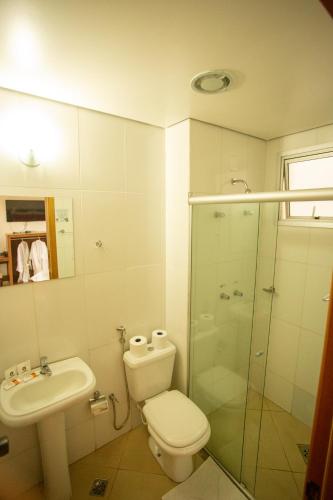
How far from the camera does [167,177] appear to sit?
1.89 meters

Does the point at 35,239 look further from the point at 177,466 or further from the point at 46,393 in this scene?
the point at 177,466

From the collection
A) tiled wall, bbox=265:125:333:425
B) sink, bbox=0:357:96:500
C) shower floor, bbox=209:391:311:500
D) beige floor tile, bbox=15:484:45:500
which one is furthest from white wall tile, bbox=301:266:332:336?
beige floor tile, bbox=15:484:45:500

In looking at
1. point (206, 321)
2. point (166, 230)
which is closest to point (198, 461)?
point (206, 321)

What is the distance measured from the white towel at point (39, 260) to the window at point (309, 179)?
1.88m

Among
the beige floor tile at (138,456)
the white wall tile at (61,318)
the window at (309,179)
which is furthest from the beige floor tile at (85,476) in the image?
the window at (309,179)

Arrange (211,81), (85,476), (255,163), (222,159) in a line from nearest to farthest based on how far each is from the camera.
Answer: (211,81) < (85,476) < (222,159) < (255,163)

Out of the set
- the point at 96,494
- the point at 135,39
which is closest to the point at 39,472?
the point at 96,494

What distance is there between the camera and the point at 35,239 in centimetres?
143

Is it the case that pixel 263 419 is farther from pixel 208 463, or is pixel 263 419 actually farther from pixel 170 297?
pixel 170 297

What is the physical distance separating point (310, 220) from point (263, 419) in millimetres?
1682

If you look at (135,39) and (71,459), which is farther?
(71,459)

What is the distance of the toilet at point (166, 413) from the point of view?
56.7 inches

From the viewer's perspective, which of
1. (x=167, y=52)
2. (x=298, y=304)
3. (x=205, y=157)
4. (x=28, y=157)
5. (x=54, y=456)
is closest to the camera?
(x=167, y=52)

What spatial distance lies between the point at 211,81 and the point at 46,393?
196 centimetres
